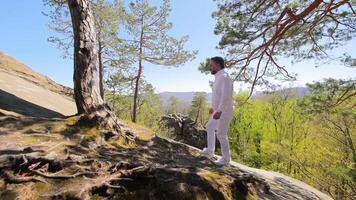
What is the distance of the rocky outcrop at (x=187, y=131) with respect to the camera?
98.1ft

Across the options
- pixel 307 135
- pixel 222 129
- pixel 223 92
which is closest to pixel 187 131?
pixel 307 135

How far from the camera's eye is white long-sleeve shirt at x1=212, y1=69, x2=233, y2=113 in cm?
517

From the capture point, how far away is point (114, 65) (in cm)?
2131

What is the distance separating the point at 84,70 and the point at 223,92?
8.64ft

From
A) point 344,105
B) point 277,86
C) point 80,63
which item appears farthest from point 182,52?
point 80,63

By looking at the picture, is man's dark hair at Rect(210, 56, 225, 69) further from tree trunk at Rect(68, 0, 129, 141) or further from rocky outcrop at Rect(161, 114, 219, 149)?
rocky outcrop at Rect(161, 114, 219, 149)

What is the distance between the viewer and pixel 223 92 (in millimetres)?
5176

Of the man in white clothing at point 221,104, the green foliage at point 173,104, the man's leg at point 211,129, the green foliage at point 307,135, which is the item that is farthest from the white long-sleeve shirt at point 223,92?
the green foliage at point 173,104

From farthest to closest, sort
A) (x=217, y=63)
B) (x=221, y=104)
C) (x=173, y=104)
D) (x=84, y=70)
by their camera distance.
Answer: (x=173, y=104)
(x=84, y=70)
(x=217, y=63)
(x=221, y=104)

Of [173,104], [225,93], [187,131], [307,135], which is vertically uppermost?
[225,93]

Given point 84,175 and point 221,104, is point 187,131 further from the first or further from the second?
point 84,175

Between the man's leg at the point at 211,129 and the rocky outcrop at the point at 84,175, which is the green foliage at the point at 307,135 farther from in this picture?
the rocky outcrop at the point at 84,175

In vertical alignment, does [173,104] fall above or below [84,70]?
below

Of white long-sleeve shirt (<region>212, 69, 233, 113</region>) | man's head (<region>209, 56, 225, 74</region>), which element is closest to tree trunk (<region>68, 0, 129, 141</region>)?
white long-sleeve shirt (<region>212, 69, 233, 113</region>)
